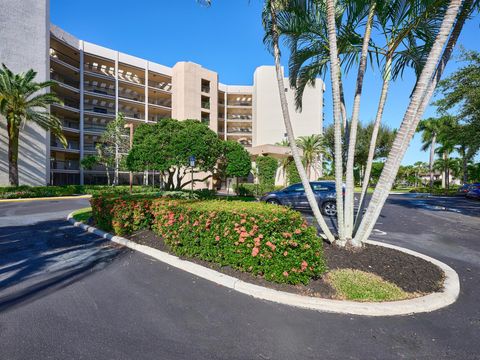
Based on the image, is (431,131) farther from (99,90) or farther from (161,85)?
(99,90)

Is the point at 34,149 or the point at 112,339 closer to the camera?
the point at 112,339

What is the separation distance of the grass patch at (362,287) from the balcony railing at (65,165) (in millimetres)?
35126

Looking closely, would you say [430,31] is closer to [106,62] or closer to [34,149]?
[34,149]

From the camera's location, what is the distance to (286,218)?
3.97 metres

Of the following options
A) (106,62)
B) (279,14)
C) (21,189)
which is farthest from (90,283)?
(106,62)

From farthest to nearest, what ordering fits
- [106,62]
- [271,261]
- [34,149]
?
[106,62]
[34,149]
[271,261]

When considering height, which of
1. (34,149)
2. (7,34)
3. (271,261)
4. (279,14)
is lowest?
(271,261)

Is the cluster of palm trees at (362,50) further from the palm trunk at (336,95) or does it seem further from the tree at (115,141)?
the tree at (115,141)

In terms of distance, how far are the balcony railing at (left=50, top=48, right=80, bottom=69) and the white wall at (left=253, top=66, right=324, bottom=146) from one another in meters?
27.7

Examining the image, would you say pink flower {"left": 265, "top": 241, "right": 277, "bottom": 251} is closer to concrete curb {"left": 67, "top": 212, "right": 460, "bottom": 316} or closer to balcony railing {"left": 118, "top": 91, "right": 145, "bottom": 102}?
concrete curb {"left": 67, "top": 212, "right": 460, "bottom": 316}

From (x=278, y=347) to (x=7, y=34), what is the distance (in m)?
34.1

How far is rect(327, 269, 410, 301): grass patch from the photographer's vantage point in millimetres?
3437

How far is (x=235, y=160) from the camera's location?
19.1 metres

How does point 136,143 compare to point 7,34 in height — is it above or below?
below
